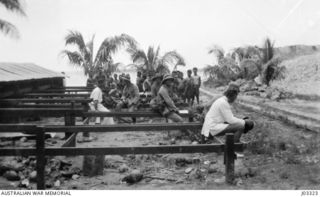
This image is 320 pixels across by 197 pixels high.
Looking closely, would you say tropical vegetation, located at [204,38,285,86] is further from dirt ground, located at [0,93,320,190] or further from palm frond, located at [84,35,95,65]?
dirt ground, located at [0,93,320,190]

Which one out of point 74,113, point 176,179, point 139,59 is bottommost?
point 176,179

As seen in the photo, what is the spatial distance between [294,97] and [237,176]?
12169 mm

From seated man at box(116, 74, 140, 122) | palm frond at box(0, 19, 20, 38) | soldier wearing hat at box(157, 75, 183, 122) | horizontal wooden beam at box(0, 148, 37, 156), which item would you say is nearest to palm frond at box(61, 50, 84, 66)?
palm frond at box(0, 19, 20, 38)

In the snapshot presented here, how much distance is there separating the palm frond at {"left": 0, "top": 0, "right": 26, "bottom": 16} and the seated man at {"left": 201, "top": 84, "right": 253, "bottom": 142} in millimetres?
10340

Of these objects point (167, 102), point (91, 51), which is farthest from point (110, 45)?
point (167, 102)

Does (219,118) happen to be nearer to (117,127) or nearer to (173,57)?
(117,127)

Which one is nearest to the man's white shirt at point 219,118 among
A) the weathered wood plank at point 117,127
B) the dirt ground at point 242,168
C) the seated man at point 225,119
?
the seated man at point 225,119

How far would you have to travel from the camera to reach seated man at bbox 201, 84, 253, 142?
18.2 feet

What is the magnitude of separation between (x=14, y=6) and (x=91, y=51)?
13.1 ft

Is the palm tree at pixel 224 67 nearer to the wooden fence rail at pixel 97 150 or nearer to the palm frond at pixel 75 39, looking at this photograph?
the palm frond at pixel 75 39

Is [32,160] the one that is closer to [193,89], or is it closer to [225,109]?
[225,109]

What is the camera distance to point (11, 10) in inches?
544

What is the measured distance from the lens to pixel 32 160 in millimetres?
6367

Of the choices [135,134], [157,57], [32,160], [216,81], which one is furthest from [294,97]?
[32,160]
